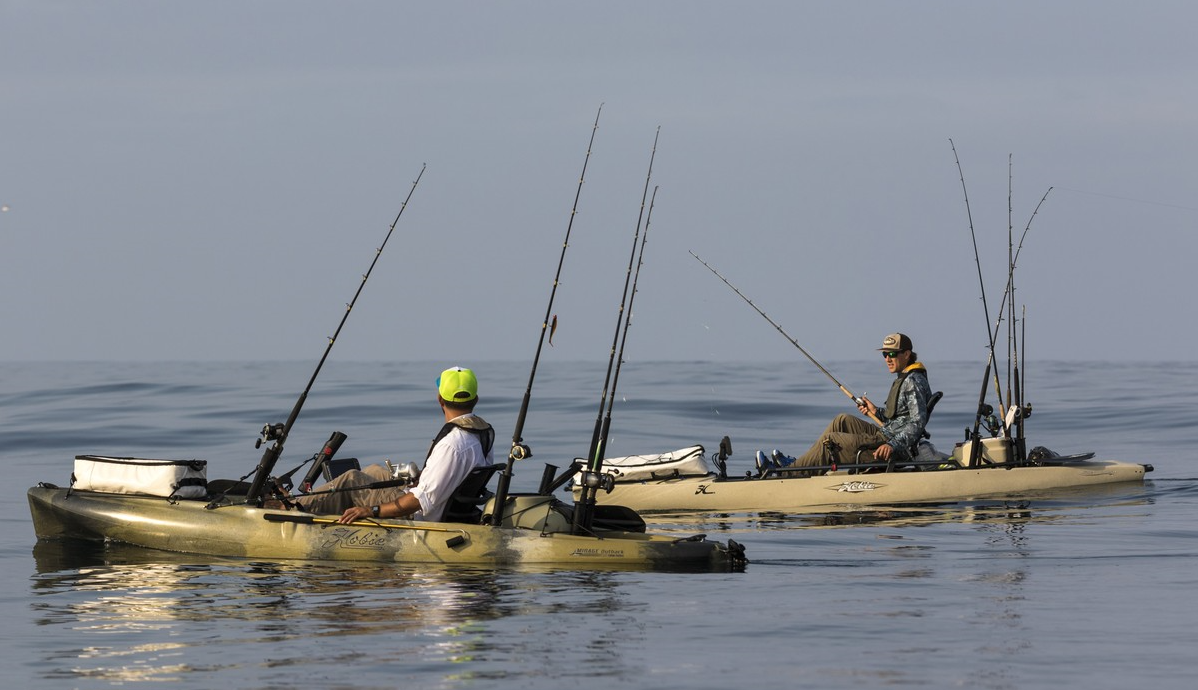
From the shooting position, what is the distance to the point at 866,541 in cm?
1236

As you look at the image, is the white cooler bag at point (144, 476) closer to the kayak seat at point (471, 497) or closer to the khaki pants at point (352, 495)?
the khaki pants at point (352, 495)

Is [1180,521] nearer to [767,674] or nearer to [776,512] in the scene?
[776,512]

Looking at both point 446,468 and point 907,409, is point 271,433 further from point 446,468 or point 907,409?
point 907,409

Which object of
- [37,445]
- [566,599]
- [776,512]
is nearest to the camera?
[566,599]

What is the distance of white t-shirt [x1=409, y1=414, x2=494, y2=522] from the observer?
9867mm

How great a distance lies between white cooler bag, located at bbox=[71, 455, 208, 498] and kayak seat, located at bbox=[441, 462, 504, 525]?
2.19m

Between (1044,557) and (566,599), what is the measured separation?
4.00 meters

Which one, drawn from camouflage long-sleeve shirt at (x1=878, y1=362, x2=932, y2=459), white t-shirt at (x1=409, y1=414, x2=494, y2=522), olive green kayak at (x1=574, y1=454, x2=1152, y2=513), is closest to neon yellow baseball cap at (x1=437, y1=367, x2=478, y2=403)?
white t-shirt at (x1=409, y1=414, x2=494, y2=522)

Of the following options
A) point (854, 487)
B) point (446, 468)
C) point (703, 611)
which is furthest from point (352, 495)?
point (854, 487)

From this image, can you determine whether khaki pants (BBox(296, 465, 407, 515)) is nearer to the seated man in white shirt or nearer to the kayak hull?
the seated man in white shirt

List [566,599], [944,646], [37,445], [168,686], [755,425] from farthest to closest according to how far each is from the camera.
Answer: [755,425]
[37,445]
[566,599]
[944,646]
[168,686]

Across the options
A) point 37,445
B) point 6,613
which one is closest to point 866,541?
point 6,613

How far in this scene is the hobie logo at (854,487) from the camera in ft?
49.1

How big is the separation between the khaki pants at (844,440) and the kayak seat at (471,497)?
18.0 feet
